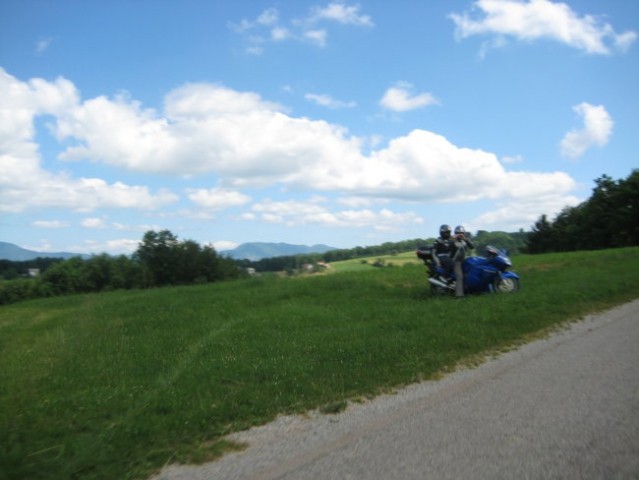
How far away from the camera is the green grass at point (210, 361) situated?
4918 mm

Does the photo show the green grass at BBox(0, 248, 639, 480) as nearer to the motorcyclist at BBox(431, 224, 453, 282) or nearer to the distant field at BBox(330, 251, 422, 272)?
the motorcyclist at BBox(431, 224, 453, 282)

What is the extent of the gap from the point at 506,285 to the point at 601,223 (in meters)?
57.1

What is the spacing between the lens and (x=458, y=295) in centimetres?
1471

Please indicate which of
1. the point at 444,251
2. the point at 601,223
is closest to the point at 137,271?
the point at 444,251

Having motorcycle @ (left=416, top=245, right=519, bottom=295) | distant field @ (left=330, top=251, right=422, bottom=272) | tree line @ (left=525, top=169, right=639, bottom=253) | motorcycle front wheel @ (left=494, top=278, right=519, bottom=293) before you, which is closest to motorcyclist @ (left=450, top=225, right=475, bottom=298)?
motorcycle @ (left=416, top=245, right=519, bottom=295)

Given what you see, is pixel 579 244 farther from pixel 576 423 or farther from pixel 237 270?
pixel 576 423

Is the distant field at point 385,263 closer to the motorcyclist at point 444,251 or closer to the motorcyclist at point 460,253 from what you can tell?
the motorcyclist at point 444,251

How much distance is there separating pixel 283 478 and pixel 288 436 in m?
0.99

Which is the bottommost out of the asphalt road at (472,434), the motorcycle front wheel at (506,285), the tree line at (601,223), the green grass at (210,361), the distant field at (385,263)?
the asphalt road at (472,434)

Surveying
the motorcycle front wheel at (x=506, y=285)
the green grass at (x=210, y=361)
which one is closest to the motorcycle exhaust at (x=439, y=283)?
the green grass at (x=210, y=361)

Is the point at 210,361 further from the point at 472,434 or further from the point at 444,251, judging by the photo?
the point at 444,251

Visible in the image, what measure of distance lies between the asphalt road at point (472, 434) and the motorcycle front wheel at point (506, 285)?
803cm

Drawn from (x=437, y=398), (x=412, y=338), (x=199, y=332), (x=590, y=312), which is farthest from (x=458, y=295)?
(x=437, y=398)

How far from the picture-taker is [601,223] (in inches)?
2515
